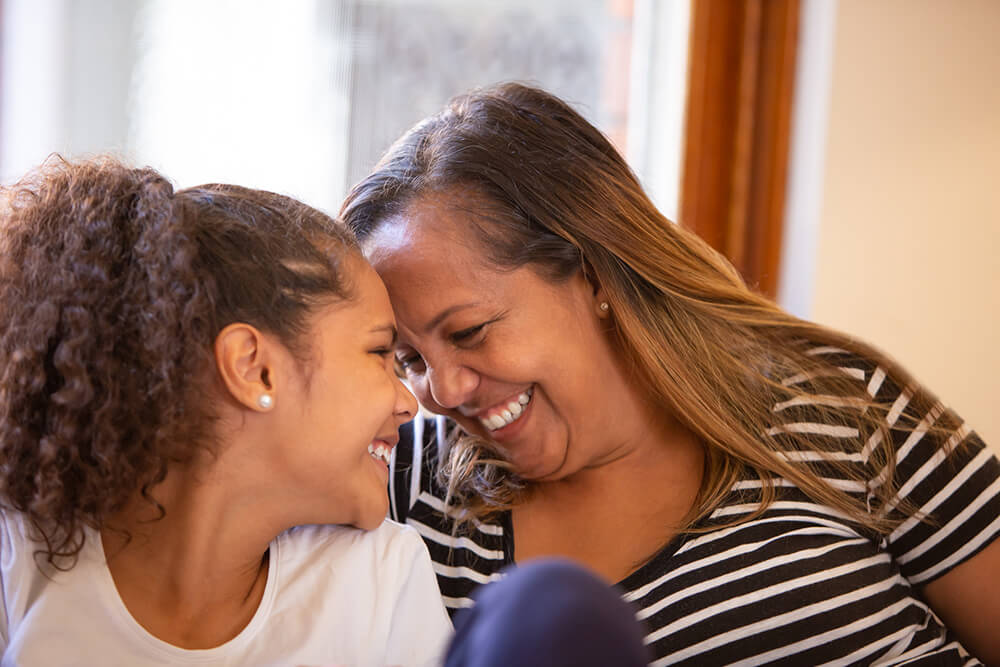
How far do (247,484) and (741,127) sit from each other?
1533 mm

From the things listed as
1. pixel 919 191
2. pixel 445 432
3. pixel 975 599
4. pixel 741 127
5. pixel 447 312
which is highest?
pixel 741 127

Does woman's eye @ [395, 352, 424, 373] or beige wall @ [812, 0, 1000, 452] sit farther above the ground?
beige wall @ [812, 0, 1000, 452]

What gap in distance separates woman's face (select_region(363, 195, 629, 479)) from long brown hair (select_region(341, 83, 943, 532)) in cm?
3

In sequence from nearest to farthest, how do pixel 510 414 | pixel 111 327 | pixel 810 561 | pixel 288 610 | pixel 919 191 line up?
1. pixel 111 327
2. pixel 288 610
3. pixel 810 561
4. pixel 510 414
5. pixel 919 191

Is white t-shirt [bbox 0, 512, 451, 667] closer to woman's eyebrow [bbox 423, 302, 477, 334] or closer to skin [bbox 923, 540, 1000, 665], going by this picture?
woman's eyebrow [bbox 423, 302, 477, 334]

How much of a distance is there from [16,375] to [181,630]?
315 millimetres

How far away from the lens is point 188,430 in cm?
100

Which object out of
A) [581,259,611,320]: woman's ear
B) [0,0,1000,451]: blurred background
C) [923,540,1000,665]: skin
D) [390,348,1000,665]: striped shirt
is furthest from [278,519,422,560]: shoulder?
[0,0,1000,451]: blurred background

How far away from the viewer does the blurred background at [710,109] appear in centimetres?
191

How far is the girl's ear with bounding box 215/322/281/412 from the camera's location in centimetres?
100

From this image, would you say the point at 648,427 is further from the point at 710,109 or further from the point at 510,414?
the point at 710,109

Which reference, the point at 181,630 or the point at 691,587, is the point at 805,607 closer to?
the point at 691,587

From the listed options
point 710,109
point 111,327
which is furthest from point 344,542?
point 710,109

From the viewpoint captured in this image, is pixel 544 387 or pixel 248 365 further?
pixel 544 387
